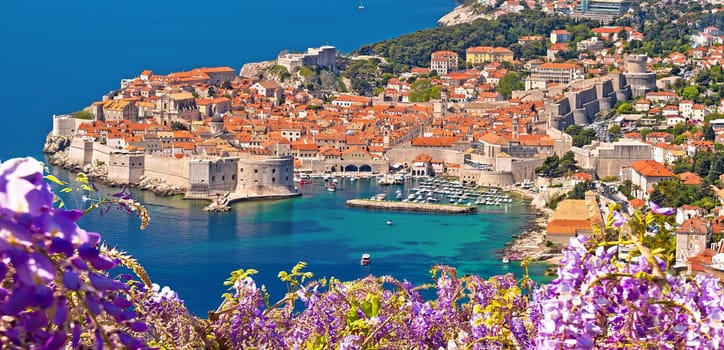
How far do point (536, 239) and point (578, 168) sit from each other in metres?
6.73

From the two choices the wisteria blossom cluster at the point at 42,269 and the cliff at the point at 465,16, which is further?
the cliff at the point at 465,16

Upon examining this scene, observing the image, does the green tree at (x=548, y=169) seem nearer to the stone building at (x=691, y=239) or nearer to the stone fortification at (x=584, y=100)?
the stone fortification at (x=584, y=100)

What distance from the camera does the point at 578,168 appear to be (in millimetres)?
28859

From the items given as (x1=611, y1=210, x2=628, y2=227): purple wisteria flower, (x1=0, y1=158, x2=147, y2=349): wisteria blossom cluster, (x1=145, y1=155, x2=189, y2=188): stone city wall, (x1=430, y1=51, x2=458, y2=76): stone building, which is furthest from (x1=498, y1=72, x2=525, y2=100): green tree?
(x1=0, y1=158, x2=147, y2=349): wisteria blossom cluster

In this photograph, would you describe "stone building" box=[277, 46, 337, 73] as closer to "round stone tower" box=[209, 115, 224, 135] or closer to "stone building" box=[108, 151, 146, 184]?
"round stone tower" box=[209, 115, 224, 135]

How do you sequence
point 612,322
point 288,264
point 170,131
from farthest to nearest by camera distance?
point 170,131 < point 288,264 < point 612,322

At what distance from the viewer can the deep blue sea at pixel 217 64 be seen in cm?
2105

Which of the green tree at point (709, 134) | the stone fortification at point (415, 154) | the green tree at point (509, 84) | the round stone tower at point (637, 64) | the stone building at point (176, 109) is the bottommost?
the stone fortification at point (415, 154)

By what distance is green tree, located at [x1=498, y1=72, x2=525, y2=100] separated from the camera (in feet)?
130

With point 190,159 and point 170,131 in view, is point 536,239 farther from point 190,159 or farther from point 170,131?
point 170,131

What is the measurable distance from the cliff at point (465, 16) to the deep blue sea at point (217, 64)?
11.8ft

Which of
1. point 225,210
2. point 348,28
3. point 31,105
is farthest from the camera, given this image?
point 348,28

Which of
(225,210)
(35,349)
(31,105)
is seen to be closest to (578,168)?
(225,210)

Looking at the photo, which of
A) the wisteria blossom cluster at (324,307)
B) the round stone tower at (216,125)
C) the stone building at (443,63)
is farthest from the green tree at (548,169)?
the wisteria blossom cluster at (324,307)
